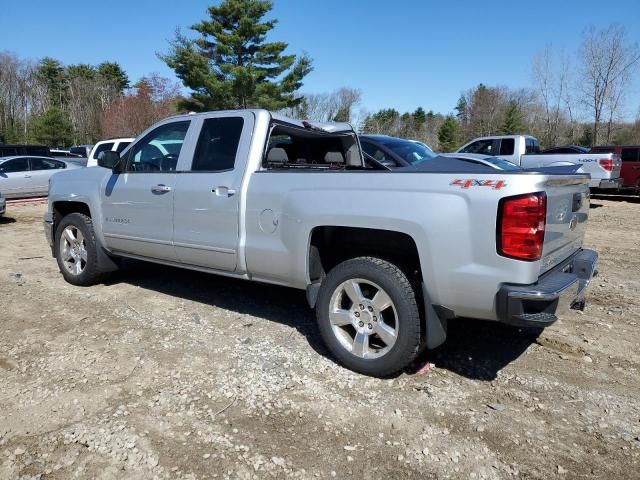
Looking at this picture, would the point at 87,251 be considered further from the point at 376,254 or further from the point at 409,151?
the point at 409,151

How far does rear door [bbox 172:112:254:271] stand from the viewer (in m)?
4.00

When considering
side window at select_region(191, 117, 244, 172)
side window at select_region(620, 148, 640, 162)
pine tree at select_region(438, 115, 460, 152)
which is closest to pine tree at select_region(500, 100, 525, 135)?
pine tree at select_region(438, 115, 460, 152)

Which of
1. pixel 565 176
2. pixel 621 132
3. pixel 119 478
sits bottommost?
pixel 119 478

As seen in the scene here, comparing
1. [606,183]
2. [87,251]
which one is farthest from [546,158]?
[87,251]

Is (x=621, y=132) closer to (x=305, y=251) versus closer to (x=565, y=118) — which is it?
(x=565, y=118)

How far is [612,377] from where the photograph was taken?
11.3ft

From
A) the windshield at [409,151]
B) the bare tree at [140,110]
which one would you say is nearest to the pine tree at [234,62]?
the bare tree at [140,110]

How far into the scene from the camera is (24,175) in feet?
48.1

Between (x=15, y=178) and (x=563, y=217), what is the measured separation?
15.8m

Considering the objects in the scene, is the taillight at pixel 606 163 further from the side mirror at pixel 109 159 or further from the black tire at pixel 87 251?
the black tire at pixel 87 251

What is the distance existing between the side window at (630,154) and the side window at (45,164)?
61.8 ft

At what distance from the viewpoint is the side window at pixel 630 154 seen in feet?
52.7

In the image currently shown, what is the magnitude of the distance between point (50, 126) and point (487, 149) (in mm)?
40644

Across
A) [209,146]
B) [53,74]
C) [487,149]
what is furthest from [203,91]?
[53,74]
